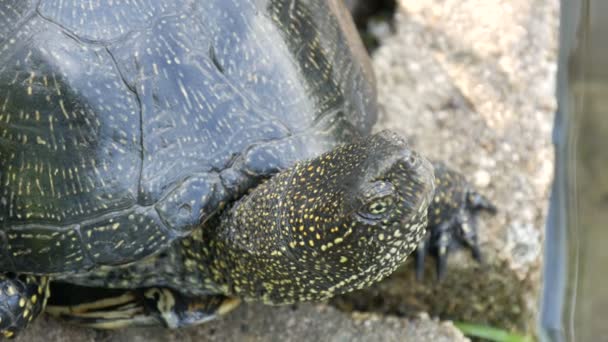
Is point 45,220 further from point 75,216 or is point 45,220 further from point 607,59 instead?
point 607,59

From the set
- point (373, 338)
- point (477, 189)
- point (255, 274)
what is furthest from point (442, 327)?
point (255, 274)

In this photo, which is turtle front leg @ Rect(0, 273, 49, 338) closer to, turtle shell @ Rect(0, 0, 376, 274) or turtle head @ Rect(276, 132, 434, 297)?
turtle shell @ Rect(0, 0, 376, 274)

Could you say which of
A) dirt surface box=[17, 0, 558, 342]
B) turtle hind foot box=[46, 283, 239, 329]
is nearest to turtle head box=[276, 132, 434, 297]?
turtle hind foot box=[46, 283, 239, 329]

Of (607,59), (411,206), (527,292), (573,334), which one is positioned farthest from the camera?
(607,59)

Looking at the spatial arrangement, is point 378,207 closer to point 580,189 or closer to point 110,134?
point 110,134

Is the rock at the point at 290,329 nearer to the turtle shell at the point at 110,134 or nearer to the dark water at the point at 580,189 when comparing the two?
the turtle shell at the point at 110,134

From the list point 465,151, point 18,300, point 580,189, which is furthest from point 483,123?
point 18,300

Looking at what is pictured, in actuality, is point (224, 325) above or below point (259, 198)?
below
